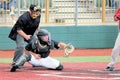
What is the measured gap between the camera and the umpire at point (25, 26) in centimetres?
1227

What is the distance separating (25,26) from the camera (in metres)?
12.5

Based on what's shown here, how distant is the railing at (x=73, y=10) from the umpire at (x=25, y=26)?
744 cm

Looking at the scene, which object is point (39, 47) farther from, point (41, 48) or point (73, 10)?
point (73, 10)

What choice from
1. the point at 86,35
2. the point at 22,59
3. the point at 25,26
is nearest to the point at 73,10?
the point at 86,35

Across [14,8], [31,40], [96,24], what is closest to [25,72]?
[31,40]

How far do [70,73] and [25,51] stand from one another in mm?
2053

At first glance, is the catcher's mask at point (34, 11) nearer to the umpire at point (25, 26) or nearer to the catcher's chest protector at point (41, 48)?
the umpire at point (25, 26)

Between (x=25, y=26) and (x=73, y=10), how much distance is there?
8.74m

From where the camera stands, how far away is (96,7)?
833 inches

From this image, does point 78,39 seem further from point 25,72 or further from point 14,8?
point 25,72

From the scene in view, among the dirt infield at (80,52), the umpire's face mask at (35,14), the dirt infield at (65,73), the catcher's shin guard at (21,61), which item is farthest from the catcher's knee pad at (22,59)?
the dirt infield at (80,52)

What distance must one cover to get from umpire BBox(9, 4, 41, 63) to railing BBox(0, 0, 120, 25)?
744 cm

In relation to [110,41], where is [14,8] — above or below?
above

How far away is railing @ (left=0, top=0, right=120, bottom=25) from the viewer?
20359 millimetres
